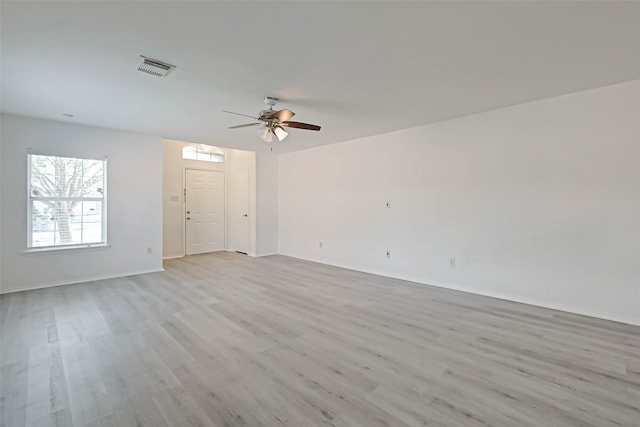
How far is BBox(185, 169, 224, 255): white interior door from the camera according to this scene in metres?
7.34

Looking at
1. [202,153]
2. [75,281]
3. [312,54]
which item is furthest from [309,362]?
[202,153]

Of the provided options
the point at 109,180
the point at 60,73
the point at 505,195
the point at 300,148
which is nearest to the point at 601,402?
the point at 505,195

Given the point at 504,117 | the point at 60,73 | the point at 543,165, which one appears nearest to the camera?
the point at 60,73

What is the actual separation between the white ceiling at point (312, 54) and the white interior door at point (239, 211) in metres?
3.56

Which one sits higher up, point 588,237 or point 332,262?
point 588,237

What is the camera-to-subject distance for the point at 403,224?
503 centimetres

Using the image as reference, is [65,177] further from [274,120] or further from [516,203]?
[516,203]

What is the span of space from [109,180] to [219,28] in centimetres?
411

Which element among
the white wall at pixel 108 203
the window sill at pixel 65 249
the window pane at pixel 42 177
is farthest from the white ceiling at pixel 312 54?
the window sill at pixel 65 249

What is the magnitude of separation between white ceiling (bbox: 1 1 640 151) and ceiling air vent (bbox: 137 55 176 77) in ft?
0.23

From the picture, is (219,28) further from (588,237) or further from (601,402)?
(588,237)

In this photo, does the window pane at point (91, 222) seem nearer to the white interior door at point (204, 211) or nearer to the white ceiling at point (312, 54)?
the white ceiling at point (312, 54)

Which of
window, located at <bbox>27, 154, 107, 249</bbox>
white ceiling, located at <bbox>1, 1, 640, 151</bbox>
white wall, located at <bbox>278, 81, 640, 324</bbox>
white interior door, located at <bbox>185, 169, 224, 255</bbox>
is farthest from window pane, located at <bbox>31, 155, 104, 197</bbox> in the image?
white wall, located at <bbox>278, 81, 640, 324</bbox>

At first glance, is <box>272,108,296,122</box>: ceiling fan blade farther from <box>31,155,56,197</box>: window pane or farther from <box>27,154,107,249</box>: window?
<box>31,155,56,197</box>: window pane
